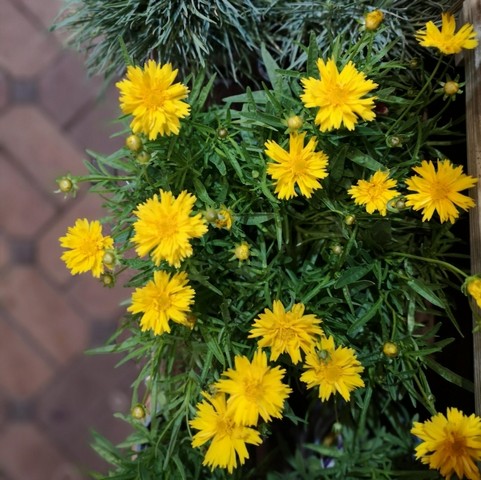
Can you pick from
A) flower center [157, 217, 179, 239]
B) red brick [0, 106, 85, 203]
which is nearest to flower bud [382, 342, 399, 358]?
flower center [157, 217, 179, 239]

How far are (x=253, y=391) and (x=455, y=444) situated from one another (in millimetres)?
275

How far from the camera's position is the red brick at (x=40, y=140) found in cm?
147

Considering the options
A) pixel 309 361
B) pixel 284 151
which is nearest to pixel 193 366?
pixel 309 361

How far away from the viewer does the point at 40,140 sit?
147 cm

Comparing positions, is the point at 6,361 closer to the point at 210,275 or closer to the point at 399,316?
the point at 210,275

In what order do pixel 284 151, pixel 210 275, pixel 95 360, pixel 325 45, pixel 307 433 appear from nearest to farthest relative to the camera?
pixel 284 151, pixel 210 275, pixel 325 45, pixel 307 433, pixel 95 360

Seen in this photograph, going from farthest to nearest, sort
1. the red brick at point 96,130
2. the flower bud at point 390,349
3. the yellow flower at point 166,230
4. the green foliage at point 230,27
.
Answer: the red brick at point 96,130
the green foliage at point 230,27
the flower bud at point 390,349
the yellow flower at point 166,230

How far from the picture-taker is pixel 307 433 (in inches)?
43.5

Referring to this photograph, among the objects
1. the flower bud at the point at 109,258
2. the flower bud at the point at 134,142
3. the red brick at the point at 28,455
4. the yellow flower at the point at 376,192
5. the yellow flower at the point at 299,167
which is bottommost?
the red brick at the point at 28,455

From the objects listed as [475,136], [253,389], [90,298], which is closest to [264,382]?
[253,389]

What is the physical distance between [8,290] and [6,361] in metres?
0.19

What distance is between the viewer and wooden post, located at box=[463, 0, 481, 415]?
2.69ft

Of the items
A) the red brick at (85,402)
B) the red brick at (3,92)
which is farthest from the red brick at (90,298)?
the red brick at (3,92)

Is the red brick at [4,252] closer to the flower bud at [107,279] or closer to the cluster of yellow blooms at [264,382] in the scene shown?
the flower bud at [107,279]
